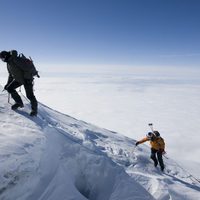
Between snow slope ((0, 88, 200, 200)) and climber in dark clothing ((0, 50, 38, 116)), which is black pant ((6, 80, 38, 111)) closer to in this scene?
climber in dark clothing ((0, 50, 38, 116))

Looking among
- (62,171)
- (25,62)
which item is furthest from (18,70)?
(62,171)

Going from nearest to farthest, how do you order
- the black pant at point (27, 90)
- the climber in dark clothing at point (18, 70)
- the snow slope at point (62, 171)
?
1. the snow slope at point (62, 171)
2. the climber in dark clothing at point (18, 70)
3. the black pant at point (27, 90)

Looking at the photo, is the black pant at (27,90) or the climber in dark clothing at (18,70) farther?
the black pant at (27,90)

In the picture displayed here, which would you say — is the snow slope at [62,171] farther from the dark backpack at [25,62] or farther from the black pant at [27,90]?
the dark backpack at [25,62]

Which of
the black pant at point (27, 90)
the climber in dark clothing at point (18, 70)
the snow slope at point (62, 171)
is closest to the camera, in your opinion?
the snow slope at point (62, 171)

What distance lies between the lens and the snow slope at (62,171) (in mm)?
7066

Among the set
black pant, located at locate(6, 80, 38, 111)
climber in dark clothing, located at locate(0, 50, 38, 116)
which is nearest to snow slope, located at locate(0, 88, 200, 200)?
black pant, located at locate(6, 80, 38, 111)

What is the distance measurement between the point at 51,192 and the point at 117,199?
301cm

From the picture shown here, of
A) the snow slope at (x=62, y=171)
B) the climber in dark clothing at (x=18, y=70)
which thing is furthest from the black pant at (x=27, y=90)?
the snow slope at (x=62, y=171)

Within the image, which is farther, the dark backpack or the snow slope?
the dark backpack

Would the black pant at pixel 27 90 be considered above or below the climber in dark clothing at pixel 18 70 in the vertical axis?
below

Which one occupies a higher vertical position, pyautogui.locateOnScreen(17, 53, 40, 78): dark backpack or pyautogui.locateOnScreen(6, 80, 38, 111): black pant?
pyautogui.locateOnScreen(17, 53, 40, 78): dark backpack

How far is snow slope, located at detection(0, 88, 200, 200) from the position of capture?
7.07 metres

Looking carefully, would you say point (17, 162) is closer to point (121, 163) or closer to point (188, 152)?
point (121, 163)
